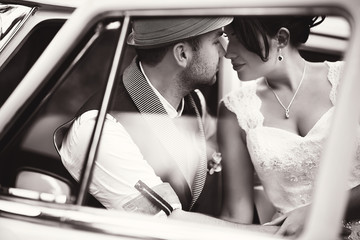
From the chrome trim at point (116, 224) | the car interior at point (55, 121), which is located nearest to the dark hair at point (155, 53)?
the car interior at point (55, 121)

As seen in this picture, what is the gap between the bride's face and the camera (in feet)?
8.14

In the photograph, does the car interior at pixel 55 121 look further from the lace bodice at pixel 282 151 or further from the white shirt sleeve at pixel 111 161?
the lace bodice at pixel 282 151

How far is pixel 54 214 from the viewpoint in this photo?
1852 millimetres

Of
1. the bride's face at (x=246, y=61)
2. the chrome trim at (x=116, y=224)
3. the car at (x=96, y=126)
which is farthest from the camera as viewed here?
the bride's face at (x=246, y=61)

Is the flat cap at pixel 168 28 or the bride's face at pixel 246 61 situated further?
the bride's face at pixel 246 61

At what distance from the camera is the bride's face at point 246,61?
248 centimetres

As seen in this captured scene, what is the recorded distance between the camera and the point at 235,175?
2.73 meters

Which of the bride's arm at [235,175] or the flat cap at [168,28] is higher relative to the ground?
the flat cap at [168,28]

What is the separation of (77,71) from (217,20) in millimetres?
611

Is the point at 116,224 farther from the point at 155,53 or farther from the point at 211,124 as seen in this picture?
the point at 211,124

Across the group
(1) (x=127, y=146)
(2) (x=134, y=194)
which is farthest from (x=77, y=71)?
(2) (x=134, y=194)

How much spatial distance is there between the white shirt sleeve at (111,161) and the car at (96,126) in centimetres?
6

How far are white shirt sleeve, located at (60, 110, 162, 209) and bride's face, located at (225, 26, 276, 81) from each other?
63 cm

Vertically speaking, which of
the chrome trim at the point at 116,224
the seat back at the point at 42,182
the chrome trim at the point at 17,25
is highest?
the chrome trim at the point at 17,25
